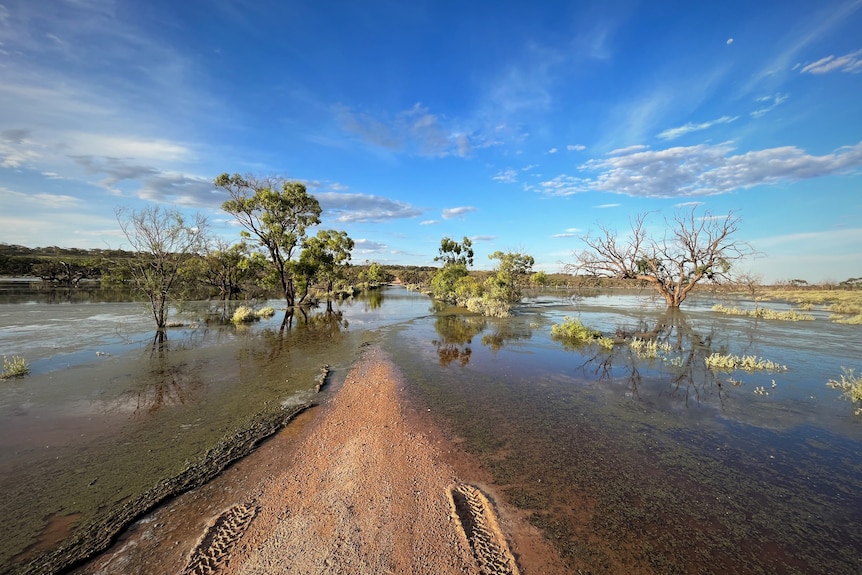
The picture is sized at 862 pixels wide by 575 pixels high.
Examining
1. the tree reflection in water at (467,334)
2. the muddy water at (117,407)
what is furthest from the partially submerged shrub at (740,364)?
the muddy water at (117,407)

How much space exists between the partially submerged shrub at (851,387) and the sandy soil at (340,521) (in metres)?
8.81

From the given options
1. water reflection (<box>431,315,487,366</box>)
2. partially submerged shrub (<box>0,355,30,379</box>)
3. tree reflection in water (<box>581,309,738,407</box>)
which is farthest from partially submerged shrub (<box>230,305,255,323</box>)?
tree reflection in water (<box>581,309,738,407</box>)

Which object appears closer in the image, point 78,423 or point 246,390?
point 78,423

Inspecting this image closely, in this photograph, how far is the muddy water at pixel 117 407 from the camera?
414 cm

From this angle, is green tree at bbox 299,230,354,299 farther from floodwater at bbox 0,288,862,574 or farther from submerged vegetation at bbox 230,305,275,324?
floodwater at bbox 0,288,862,574

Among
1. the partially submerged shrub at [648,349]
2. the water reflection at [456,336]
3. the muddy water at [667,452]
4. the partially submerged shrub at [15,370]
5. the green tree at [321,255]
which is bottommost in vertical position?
the water reflection at [456,336]

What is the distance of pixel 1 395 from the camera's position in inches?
296

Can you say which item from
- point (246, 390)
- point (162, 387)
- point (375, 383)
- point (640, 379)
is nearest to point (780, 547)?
point (640, 379)

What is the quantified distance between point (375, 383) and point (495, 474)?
15.9 ft

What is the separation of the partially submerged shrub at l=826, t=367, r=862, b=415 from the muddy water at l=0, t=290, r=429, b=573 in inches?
485

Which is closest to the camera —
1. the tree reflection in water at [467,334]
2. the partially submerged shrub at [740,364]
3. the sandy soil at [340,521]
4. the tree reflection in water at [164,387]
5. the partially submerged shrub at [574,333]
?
the sandy soil at [340,521]

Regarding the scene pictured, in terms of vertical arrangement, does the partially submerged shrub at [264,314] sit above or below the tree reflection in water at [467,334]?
above

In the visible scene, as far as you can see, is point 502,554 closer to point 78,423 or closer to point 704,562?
point 704,562

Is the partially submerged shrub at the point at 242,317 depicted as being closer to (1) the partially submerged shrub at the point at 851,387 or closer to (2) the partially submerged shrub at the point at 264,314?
(2) the partially submerged shrub at the point at 264,314
